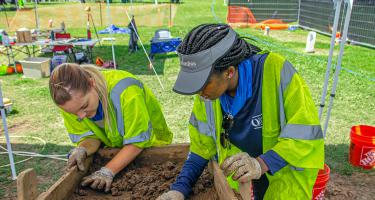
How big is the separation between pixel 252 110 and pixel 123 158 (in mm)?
801

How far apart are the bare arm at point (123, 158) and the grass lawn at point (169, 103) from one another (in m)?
2.29

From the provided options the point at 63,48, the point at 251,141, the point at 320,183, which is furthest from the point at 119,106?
the point at 63,48

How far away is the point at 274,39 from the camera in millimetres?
12211

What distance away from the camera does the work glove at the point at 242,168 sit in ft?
4.62

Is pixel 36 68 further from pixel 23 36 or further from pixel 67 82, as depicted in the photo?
pixel 67 82

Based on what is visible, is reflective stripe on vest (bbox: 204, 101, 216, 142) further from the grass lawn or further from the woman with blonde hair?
the grass lawn

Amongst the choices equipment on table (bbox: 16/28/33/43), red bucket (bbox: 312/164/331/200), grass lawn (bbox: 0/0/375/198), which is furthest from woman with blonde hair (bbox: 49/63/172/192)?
equipment on table (bbox: 16/28/33/43)

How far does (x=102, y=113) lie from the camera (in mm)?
2035

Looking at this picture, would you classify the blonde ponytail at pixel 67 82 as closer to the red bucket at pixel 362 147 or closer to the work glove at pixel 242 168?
the work glove at pixel 242 168

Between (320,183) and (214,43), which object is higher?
(214,43)

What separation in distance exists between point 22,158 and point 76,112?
3.10 m

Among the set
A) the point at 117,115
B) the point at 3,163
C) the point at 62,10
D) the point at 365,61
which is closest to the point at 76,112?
the point at 117,115

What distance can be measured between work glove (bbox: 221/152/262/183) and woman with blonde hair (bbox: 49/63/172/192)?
0.72 m

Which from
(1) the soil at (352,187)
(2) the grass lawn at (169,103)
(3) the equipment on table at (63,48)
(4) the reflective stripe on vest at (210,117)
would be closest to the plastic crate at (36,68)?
(2) the grass lawn at (169,103)
